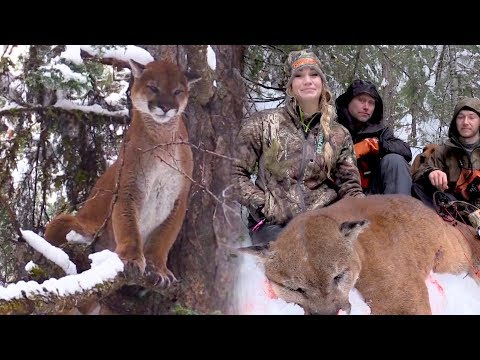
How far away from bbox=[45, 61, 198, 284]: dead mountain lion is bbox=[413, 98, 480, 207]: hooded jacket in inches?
86.6

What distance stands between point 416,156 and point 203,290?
2.39m

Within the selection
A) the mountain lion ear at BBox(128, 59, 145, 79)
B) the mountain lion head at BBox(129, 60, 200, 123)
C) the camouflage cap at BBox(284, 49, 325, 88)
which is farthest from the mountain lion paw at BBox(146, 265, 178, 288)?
the camouflage cap at BBox(284, 49, 325, 88)

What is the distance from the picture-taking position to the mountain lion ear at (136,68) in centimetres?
474

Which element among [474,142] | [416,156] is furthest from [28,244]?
[474,142]

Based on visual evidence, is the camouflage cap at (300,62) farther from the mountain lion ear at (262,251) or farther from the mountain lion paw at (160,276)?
the mountain lion paw at (160,276)

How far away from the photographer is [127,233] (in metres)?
4.67

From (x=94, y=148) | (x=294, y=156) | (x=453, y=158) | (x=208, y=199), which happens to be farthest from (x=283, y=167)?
(x=453, y=158)

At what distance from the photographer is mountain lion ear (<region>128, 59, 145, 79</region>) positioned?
15.5 feet

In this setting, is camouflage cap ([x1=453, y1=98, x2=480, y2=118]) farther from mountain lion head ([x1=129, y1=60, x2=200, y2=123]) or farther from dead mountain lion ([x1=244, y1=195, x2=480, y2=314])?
mountain lion head ([x1=129, y1=60, x2=200, y2=123])

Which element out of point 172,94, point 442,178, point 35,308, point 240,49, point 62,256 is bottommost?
point 35,308

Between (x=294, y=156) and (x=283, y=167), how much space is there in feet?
0.42

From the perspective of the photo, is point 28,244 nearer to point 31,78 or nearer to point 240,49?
point 31,78

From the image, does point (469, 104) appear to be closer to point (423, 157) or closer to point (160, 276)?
point (423, 157)

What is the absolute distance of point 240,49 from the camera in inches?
201
